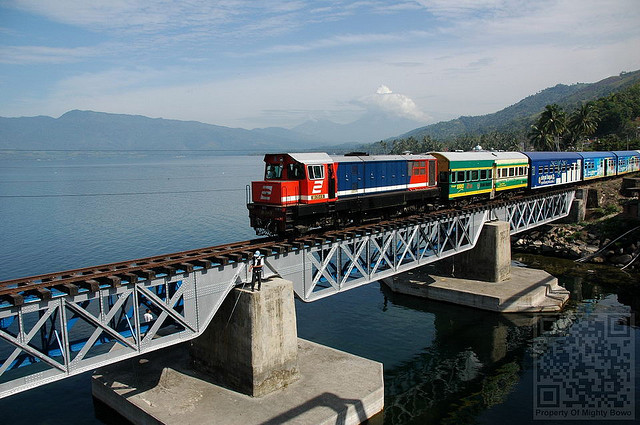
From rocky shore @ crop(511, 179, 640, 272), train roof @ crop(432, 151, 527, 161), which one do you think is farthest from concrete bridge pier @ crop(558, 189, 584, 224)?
train roof @ crop(432, 151, 527, 161)

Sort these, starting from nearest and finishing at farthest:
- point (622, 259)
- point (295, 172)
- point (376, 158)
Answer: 1. point (295, 172)
2. point (376, 158)
3. point (622, 259)

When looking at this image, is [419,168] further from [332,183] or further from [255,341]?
[255,341]

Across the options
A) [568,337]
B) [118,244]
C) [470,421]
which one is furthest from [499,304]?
[118,244]

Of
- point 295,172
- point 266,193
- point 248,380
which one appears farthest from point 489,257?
point 248,380

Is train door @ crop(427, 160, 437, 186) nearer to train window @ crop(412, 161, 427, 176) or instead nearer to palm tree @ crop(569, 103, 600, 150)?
train window @ crop(412, 161, 427, 176)

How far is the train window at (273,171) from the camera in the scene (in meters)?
26.2

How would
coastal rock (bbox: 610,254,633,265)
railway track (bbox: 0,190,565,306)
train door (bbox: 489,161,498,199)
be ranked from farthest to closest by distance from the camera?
coastal rock (bbox: 610,254,633,265), train door (bbox: 489,161,498,199), railway track (bbox: 0,190,565,306)

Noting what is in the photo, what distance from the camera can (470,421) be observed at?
2194 cm

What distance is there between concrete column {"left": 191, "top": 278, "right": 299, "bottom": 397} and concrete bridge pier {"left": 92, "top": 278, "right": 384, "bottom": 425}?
0.04 metres

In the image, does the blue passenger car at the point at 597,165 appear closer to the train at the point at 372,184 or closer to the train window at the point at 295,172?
the train at the point at 372,184

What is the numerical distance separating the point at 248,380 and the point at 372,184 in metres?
14.9

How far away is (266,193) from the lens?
25.0 m

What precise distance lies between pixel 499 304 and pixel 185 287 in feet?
81.6

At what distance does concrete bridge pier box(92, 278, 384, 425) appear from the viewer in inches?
734
